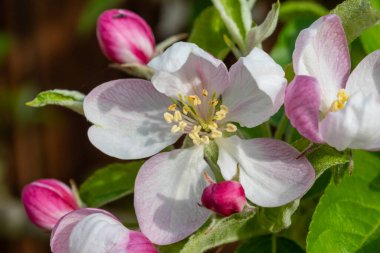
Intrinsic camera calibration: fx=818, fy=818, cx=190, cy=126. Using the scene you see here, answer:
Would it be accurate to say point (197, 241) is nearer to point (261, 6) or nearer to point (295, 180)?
point (295, 180)

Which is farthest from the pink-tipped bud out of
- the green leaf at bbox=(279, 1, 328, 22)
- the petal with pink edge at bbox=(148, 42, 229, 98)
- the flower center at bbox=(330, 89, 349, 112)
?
the green leaf at bbox=(279, 1, 328, 22)

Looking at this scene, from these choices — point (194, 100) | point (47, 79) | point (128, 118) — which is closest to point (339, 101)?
point (194, 100)

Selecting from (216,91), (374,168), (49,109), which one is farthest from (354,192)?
(49,109)

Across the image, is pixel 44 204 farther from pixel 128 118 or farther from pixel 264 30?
pixel 264 30

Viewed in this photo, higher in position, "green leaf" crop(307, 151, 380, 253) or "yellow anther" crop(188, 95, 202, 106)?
"yellow anther" crop(188, 95, 202, 106)

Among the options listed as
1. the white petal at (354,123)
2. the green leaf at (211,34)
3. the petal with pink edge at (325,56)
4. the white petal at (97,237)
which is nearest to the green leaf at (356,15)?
the petal with pink edge at (325,56)

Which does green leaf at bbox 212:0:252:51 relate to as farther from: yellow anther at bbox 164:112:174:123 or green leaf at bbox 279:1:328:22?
green leaf at bbox 279:1:328:22
